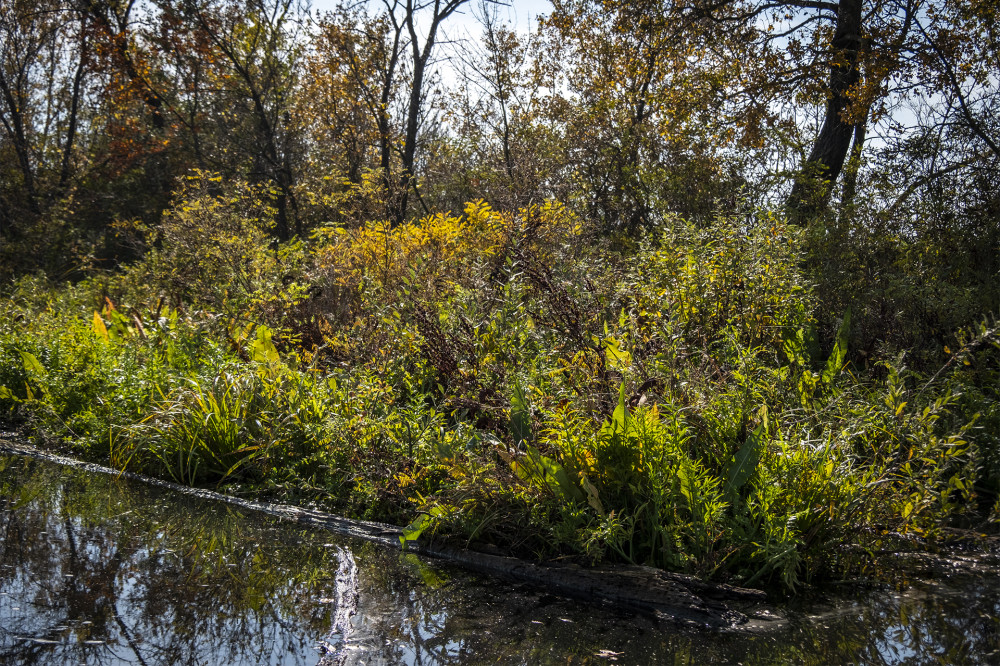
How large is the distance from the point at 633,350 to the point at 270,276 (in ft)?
19.4

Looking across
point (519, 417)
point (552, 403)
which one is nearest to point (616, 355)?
point (552, 403)

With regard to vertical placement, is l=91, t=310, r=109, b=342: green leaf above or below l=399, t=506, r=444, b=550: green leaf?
above

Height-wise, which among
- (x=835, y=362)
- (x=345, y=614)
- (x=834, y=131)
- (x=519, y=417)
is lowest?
(x=345, y=614)

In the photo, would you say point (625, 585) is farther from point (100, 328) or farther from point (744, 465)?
point (100, 328)

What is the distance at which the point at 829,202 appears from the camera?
Result: 9461mm

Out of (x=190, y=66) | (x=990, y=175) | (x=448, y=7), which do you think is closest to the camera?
(x=990, y=175)

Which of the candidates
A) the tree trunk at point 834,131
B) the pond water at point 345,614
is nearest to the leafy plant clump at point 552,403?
the pond water at point 345,614

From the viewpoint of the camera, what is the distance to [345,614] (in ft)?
11.2

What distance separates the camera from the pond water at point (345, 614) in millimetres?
3025

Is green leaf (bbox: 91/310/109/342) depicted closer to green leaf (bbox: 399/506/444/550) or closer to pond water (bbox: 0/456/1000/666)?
pond water (bbox: 0/456/1000/666)

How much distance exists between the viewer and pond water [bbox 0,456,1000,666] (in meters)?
3.03

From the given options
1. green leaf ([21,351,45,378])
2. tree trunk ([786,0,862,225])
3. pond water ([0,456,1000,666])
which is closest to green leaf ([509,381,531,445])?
pond water ([0,456,1000,666])

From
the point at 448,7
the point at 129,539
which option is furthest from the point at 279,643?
the point at 448,7

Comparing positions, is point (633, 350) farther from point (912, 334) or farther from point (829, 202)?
point (829, 202)
